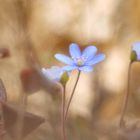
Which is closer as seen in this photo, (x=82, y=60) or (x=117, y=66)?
(x=82, y=60)

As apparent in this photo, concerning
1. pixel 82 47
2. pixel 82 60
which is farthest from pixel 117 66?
pixel 82 60

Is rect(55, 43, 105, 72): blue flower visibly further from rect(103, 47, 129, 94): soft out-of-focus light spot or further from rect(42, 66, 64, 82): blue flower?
rect(103, 47, 129, 94): soft out-of-focus light spot

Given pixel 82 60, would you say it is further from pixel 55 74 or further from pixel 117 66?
pixel 117 66

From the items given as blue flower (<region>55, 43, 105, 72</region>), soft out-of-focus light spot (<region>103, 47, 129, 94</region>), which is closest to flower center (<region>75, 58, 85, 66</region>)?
blue flower (<region>55, 43, 105, 72</region>)

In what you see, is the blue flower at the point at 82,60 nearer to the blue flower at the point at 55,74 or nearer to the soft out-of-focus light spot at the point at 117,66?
the blue flower at the point at 55,74

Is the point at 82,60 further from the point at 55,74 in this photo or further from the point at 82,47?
the point at 82,47

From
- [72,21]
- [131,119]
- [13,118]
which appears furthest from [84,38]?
[13,118]

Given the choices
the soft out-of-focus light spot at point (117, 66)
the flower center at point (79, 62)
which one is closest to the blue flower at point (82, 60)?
the flower center at point (79, 62)

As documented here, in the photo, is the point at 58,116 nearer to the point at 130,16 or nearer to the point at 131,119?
the point at 131,119

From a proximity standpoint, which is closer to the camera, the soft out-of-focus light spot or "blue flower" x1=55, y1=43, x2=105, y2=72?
"blue flower" x1=55, y1=43, x2=105, y2=72
